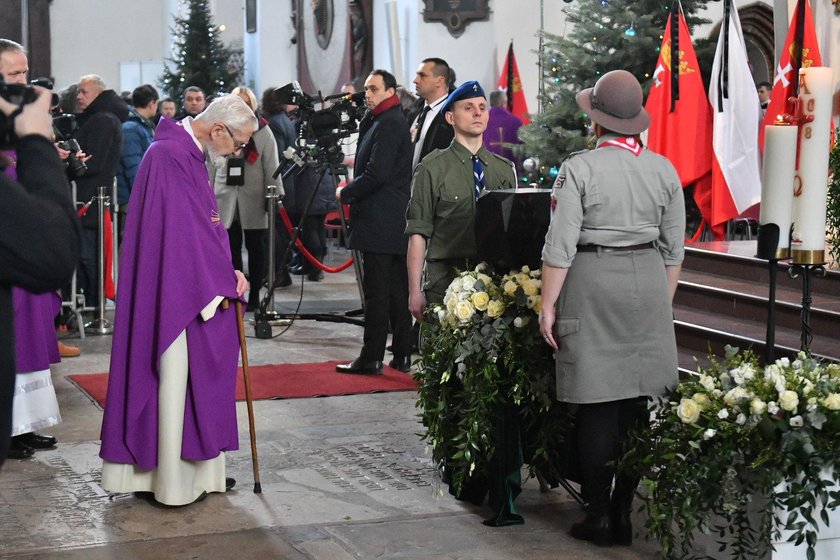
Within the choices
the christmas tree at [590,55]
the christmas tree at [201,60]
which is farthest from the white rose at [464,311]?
the christmas tree at [201,60]

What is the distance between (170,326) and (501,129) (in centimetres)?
802

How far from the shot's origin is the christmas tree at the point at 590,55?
10.2 meters

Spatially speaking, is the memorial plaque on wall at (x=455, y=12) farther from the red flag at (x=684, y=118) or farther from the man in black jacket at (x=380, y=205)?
the man in black jacket at (x=380, y=205)

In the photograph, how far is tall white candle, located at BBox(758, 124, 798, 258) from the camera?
13.7 ft

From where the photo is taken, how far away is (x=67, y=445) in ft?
19.5

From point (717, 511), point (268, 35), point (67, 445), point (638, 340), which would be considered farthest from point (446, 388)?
point (268, 35)

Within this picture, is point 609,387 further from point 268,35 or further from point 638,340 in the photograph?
point 268,35

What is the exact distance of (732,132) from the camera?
9547 mm

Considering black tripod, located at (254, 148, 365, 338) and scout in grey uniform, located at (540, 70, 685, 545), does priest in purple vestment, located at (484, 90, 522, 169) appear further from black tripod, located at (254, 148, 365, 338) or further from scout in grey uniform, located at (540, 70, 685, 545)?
scout in grey uniform, located at (540, 70, 685, 545)

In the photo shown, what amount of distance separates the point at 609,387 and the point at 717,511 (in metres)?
0.59

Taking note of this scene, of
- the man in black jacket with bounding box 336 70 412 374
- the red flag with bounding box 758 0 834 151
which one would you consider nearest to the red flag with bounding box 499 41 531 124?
the red flag with bounding box 758 0 834 151

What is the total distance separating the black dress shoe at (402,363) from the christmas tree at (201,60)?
45.0ft

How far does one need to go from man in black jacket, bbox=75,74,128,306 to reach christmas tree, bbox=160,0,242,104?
37.2 feet

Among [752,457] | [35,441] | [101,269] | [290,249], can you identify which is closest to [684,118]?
[290,249]
